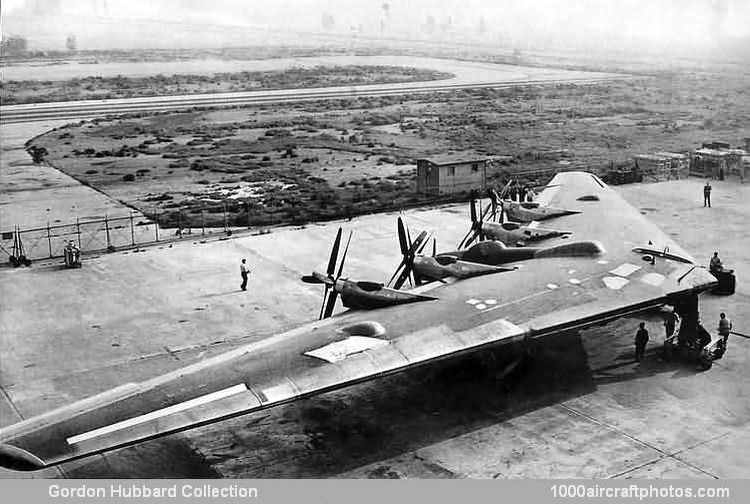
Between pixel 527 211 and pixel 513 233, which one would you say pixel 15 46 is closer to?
pixel 527 211

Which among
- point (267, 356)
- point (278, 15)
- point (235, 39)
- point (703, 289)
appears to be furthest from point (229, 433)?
point (235, 39)

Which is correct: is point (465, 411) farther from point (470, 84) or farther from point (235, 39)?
point (235, 39)

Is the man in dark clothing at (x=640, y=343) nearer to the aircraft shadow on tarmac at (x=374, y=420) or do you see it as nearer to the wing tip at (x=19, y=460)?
the aircraft shadow on tarmac at (x=374, y=420)

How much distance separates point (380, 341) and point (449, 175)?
30.8 metres

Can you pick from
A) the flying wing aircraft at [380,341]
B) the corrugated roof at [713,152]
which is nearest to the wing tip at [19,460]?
the flying wing aircraft at [380,341]

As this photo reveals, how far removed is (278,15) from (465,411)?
236ft

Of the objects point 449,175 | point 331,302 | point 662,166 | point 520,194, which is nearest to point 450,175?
point 449,175

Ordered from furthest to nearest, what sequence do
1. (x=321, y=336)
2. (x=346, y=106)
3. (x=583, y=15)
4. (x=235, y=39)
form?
(x=235, y=39) → (x=346, y=106) → (x=583, y=15) → (x=321, y=336)

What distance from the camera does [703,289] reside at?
24875mm

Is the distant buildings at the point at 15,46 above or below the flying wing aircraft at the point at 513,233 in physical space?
above

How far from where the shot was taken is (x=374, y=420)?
69.2ft

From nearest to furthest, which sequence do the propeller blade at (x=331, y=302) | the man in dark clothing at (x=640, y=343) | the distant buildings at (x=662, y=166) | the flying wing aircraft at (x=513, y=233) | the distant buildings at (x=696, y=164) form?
the propeller blade at (x=331, y=302) < the man in dark clothing at (x=640, y=343) < the flying wing aircraft at (x=513, y=233) < the distant buildings at (x=696, y=164) < the distant buildings at (x=662, y=166)

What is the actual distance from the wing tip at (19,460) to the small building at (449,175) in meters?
36.9

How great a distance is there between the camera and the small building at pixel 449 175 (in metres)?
49.5
